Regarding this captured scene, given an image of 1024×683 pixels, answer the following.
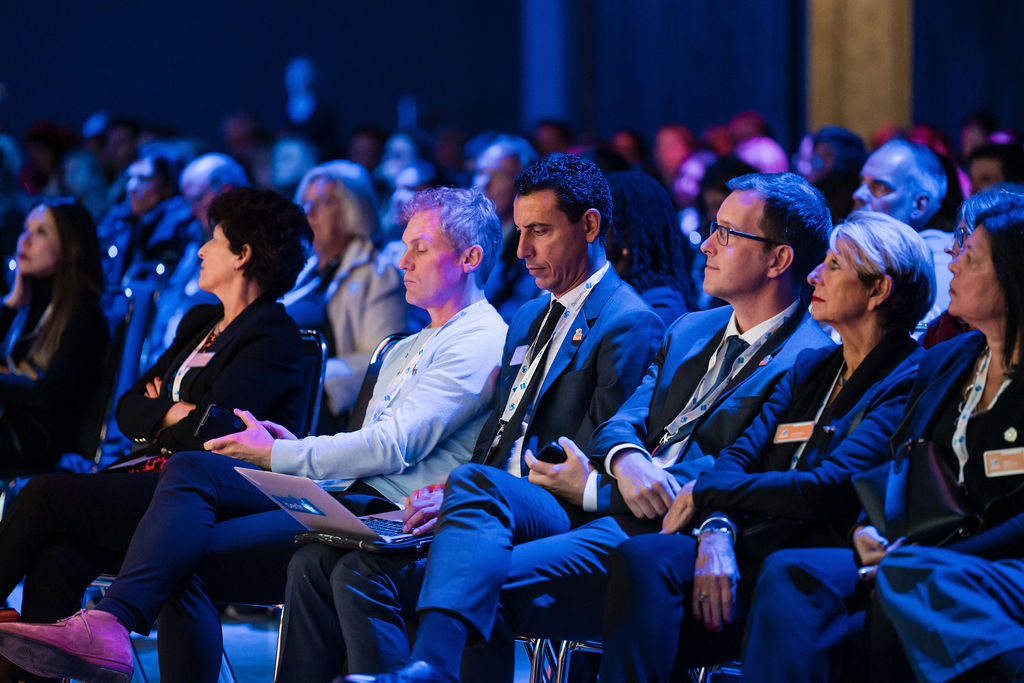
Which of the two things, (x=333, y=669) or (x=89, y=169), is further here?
(x=89, y=169)

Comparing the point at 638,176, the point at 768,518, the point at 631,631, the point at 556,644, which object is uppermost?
the point at 638,176

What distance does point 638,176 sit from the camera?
374cm

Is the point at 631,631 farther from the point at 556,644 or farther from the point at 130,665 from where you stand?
the point at 130,665

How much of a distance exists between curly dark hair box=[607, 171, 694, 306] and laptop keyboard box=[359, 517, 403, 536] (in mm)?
1114

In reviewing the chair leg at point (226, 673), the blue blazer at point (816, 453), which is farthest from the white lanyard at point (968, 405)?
the chair leg at point (226, 673)

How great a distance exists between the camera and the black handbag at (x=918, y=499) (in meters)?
2.24

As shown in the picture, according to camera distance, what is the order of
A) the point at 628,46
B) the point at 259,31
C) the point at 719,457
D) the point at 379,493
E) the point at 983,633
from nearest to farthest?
the point at 983,633 < the point at 719,457 < the point at 379,493 < the point at 628,46 < the point at 259,31

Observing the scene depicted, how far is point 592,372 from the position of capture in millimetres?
3006

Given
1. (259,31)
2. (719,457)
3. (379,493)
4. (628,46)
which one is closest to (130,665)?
(379,493)

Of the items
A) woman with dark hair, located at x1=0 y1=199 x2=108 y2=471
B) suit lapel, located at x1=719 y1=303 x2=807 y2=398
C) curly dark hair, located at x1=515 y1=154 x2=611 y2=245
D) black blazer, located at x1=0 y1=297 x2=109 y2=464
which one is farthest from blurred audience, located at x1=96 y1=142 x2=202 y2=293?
suit lapel, located at x1=719 y1=303 x2=807 y2=398

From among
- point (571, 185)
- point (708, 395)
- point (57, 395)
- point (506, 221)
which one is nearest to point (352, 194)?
point (506, 221)

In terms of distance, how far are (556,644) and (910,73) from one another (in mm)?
6364

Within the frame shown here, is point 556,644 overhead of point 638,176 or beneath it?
beneath

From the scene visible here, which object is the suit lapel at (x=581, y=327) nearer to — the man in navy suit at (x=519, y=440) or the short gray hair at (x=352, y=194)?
the man in navy suit at (x=519, y=440)
